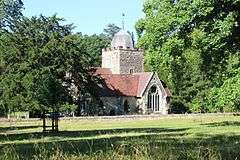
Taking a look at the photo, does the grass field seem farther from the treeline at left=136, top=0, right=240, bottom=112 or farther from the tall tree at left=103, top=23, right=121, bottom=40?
the tall tree at left=103, top=23, right=121, bottom=40

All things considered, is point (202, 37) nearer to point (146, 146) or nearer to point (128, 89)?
point (146, 146)

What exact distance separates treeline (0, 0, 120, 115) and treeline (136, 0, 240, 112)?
712 cm

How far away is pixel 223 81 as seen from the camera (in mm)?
37531

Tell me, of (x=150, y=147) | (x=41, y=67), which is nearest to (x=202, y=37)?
(x=41, y=67)

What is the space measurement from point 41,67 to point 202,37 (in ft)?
43.3

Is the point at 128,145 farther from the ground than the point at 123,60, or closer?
closer

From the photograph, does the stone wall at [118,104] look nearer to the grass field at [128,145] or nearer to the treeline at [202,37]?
the treeline at [202,37]

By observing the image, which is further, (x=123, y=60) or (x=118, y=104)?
(x=123, y=60)

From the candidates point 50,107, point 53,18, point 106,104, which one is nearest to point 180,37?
point 50,107

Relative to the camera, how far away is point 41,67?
1602 inches

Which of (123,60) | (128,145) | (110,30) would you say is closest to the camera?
(128,145)

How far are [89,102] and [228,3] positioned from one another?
3946 cm

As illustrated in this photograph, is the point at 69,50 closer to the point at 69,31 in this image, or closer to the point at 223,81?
the point at 69,31

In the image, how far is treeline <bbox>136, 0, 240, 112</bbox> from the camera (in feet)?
106
